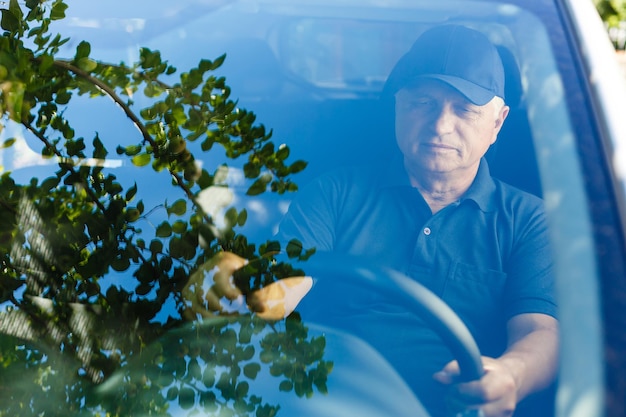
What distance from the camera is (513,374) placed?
1.13 m

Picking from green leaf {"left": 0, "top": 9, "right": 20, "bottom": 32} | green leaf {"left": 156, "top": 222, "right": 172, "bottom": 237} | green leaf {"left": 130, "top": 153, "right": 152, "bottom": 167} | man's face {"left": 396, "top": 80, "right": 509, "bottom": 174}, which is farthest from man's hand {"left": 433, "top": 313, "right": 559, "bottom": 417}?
green leaf {"left": 0, "top": 9, "right": 20, "bottom": 32}

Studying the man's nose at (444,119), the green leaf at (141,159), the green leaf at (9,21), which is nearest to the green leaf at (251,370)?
the green leaf at (141,159)

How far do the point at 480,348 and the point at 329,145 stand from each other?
1.42 ft

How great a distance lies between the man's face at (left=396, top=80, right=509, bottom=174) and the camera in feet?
4.46

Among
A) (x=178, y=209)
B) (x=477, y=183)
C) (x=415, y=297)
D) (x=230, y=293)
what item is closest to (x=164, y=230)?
(x=178, y=209)

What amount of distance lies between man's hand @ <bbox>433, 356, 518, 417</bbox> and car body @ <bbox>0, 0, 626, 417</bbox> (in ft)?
0.19

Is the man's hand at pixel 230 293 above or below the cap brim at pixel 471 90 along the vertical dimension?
below

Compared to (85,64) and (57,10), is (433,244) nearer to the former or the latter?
(85,64)

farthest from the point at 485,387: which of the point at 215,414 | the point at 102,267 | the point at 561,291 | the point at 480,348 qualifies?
the point at 102,267

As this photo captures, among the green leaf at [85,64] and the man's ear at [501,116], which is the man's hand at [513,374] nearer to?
the man's ear at [501,116]

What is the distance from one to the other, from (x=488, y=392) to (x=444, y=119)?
0.48 metres

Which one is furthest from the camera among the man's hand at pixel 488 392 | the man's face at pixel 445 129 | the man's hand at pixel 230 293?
the man's face at pixel 445 129

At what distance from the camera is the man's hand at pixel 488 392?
1116mm

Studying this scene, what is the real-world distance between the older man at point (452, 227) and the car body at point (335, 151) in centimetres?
3
